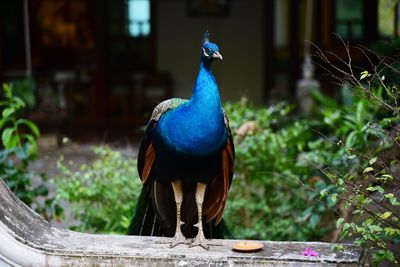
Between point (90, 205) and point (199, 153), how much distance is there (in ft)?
7.30

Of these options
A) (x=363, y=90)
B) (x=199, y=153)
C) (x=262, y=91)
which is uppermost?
(x=363, y=90)

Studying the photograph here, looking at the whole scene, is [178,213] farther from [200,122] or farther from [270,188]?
[270,188]

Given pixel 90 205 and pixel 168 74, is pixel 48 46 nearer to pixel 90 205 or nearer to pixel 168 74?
pixel 168 74

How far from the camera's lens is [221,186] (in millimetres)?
4461

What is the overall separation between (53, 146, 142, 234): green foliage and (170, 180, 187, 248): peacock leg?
1308 millimetres

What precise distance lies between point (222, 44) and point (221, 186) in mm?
7538

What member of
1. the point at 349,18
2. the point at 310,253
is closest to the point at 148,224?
the point at 310,253

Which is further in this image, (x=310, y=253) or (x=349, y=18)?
(x=349, y=18)

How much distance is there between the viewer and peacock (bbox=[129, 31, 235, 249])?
4.11 metres

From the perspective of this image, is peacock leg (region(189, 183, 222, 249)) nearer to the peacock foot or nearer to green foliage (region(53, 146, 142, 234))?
the peacock foot

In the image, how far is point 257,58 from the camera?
11969mm

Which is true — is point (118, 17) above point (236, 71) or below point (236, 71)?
above

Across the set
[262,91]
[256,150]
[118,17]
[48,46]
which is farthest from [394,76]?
[48,46]

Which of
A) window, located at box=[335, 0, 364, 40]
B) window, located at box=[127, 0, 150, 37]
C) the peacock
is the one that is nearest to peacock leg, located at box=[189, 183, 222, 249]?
the peacock
